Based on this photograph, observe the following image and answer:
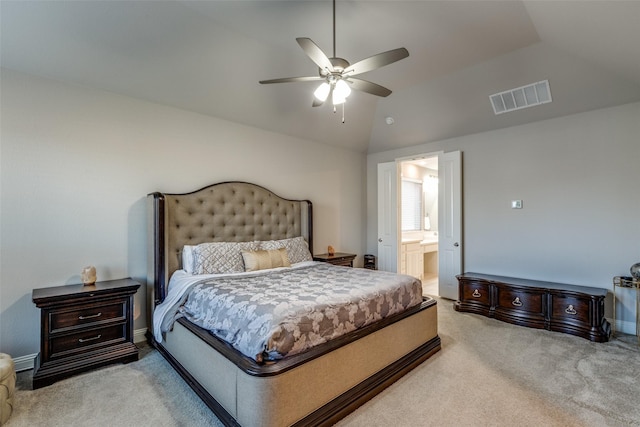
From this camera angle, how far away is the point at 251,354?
1815 millimetres

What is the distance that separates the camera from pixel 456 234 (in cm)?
479

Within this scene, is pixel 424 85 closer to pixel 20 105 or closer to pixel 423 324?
pixel 423 324

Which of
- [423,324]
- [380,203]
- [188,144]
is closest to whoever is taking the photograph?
[423,324]

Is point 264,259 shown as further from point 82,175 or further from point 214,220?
point 82,175

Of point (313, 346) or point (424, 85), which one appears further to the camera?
point (424, 85)

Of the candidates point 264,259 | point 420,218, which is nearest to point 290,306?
point 264,259

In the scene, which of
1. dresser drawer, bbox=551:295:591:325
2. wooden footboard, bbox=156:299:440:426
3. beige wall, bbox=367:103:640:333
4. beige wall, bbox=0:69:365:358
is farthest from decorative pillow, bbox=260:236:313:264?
dresser drawer, bbox=551:295:591:325

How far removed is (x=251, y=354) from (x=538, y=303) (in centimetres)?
363

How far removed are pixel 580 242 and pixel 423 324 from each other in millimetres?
2539

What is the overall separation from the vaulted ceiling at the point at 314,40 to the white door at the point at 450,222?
86 centimetres

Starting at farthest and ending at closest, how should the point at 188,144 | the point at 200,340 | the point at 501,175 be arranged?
the point at 501,175 < the point at 188,144 < the point at 200,340

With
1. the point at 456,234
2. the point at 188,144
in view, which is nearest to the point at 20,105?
the point at 188,144

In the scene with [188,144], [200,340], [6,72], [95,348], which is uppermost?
[6,72]

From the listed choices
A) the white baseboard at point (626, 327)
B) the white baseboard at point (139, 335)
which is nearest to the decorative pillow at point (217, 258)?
the white baseboard at point (139, 335)
